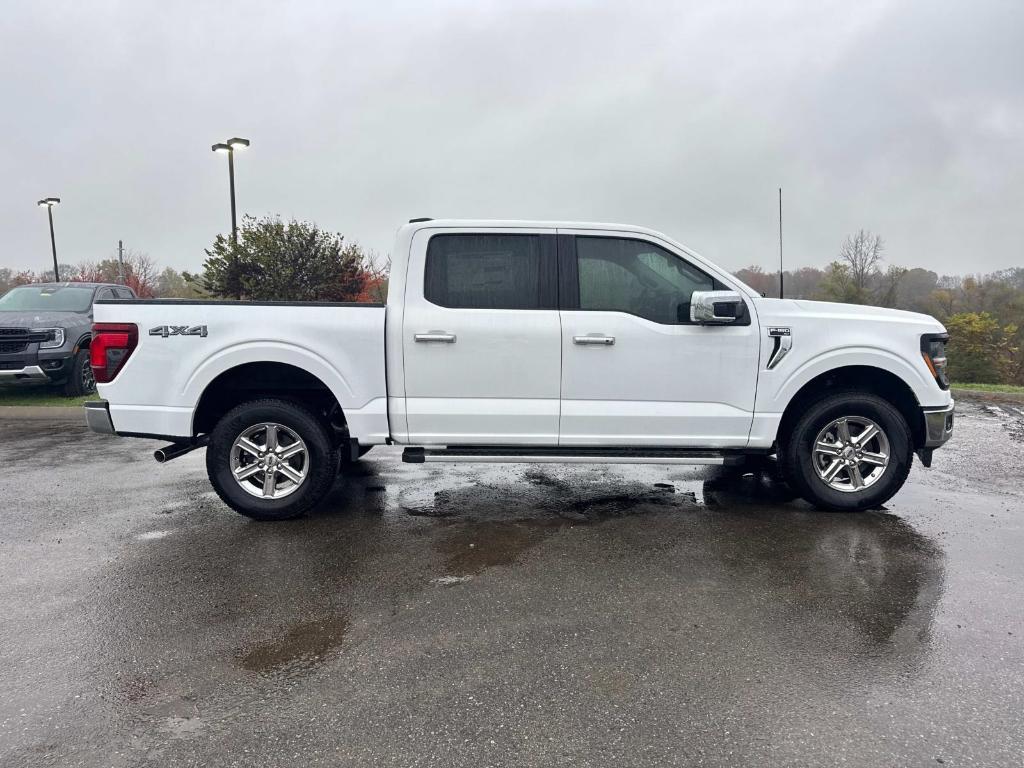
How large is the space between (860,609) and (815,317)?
2179 mm

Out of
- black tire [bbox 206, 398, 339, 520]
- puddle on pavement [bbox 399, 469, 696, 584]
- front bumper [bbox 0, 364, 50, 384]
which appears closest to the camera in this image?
puddle on pavement [bbox 399, 469, 696, 584]

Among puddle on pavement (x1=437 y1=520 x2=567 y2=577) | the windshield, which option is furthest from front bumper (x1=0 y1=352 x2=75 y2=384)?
puddle on pavement (x1=437 y1=520 x2=567 y2=577)

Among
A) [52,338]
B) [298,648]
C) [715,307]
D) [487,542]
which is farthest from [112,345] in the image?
[52,338]

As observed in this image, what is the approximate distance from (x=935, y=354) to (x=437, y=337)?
11.9 feet

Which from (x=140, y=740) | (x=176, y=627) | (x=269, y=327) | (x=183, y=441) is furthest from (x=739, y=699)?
(x=183, y=441)

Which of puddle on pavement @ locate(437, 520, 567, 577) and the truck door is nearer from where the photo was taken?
puddle on pavement @ locate(437, 520, 567, 577)

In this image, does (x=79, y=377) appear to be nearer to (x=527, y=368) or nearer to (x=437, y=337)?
(x=437, y=337)

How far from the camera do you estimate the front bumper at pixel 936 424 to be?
4.77m

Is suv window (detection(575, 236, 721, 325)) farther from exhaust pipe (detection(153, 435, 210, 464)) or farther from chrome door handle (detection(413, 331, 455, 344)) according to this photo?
exhaust pipe (detection(153, 435, 210, 464))

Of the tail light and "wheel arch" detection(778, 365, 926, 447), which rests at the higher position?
the tail light

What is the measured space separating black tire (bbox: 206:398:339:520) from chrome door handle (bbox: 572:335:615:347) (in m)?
1.93

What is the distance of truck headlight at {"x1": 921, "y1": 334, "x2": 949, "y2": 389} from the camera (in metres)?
4.79

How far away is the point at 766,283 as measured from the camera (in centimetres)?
725

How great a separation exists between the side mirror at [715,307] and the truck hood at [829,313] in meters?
0.34
